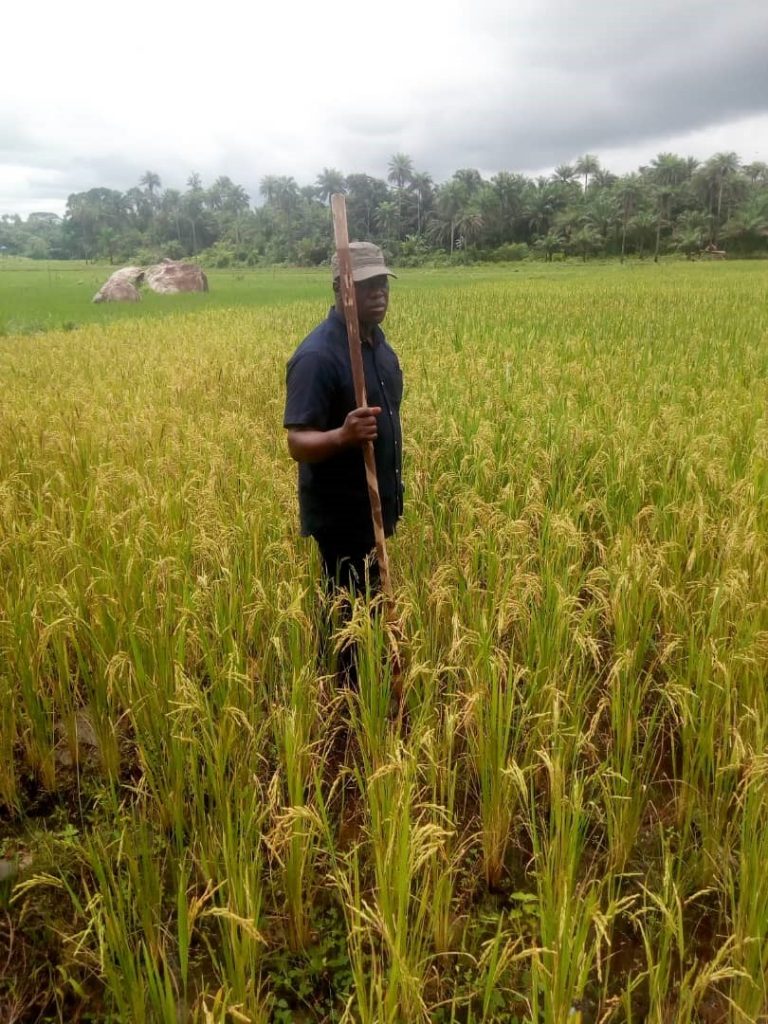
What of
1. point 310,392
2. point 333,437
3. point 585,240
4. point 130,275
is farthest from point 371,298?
point 585,240

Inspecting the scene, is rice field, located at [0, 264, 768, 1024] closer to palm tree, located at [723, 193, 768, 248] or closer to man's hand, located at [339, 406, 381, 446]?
man's hand, located at [339, 406, 381, 446]

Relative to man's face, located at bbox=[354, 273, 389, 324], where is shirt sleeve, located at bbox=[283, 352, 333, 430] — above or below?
below

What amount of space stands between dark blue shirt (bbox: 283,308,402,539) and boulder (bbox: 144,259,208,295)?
88.1 ft

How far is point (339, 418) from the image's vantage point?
2.56 meters

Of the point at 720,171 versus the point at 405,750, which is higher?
the point at 720,171

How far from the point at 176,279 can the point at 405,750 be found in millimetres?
28764

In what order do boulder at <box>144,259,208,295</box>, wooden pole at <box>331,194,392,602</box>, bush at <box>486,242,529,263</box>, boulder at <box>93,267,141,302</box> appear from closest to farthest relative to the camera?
wooden pole at <box>331,194,392,602</box> < boulder at <box>93,267,141,302</box> < boulder at <box>144,259,208,295</box> < bush at <box>486,242,529,263</box>

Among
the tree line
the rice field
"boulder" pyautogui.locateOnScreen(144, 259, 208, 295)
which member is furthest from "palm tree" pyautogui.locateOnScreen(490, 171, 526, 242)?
the rice field

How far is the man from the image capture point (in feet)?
7.79

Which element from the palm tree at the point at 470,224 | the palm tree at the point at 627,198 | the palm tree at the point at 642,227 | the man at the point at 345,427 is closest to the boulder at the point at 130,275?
the man at the point at 345,427

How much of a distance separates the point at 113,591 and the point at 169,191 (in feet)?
349

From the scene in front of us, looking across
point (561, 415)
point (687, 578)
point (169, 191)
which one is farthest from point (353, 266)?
point (169, 191)

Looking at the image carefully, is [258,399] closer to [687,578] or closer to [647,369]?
[647,369]

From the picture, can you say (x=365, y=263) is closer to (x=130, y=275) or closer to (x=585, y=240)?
(x=130, y=275)
